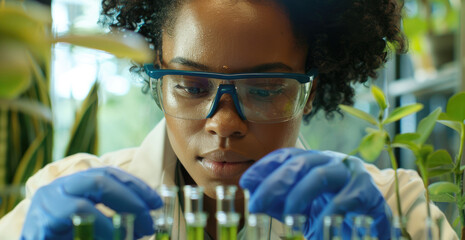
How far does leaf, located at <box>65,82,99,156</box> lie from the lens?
1397mm

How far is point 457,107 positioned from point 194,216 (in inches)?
14.6

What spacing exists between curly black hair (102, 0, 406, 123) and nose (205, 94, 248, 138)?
0.23m

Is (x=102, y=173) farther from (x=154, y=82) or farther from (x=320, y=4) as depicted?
(x=320, y=4)

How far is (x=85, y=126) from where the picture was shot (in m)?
1.40

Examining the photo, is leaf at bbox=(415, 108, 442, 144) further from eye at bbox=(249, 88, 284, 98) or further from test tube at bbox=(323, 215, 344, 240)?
eye at bbox=(249, 88, 284, 98)

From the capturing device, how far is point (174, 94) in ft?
2.82

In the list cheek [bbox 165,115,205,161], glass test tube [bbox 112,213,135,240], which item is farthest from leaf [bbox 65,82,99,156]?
glass test tube [bbox 112,213,135,240]

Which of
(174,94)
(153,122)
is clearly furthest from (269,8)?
(153,122)

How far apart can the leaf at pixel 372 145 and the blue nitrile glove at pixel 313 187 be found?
0.34ft

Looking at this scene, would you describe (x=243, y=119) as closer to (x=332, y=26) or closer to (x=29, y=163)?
(x=332, y=26)

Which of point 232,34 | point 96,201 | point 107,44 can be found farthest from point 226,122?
point 107,44

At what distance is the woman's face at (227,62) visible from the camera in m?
0.80

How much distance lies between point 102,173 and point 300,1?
558 mm

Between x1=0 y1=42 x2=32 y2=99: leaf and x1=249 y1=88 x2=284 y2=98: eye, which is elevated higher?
x1=0 y1=42 x2=32 y2=99: leaf
